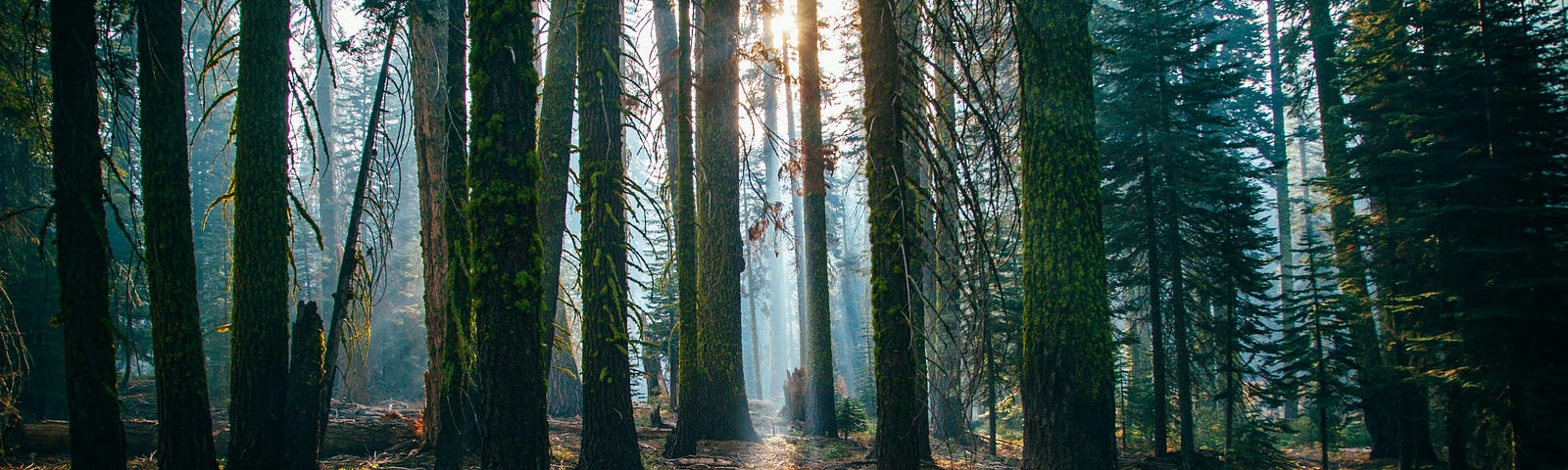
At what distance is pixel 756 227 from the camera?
10.5m

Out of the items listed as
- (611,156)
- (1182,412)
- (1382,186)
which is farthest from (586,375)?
(1382,186)

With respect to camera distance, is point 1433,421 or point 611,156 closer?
point 611,156

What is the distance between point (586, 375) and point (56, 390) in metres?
16.9

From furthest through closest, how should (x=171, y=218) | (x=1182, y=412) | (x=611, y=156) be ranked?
(x=1182, y=412) < (x=611, y=156) < (x=171, y=218)

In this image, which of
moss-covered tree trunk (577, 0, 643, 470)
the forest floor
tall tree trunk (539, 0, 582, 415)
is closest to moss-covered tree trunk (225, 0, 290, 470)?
the forest floor

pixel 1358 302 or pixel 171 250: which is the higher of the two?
pixel 171 250

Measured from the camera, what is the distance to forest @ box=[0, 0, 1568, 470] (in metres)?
5.07

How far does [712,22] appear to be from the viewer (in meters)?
9.99

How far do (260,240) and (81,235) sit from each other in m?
1.33

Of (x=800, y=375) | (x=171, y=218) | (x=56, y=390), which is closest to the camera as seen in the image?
(x=171, y=218)

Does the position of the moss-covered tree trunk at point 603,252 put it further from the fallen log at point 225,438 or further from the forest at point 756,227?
the fallen log at point 225,438

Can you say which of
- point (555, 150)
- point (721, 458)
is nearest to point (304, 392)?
point (555, 150)

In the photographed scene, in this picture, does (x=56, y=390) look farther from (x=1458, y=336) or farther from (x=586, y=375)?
(x=1458, y=336)

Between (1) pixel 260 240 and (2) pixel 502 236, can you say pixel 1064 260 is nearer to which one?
(2) pixel 502 236
